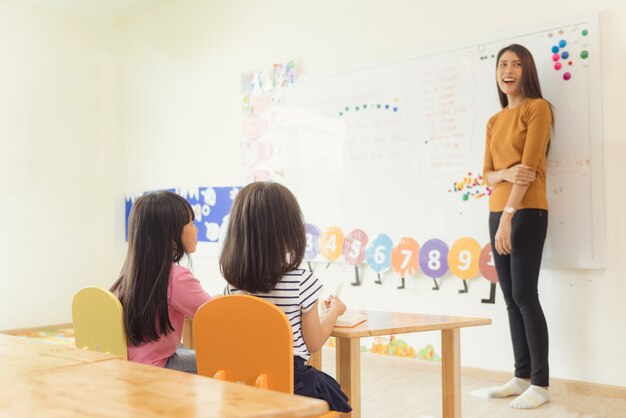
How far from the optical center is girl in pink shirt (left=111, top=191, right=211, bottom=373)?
1.79 meters

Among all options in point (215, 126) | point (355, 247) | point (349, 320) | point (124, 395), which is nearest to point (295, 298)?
point (349, 320)

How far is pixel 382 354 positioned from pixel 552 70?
1.73 meters

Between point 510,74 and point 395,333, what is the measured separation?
5.47 ft

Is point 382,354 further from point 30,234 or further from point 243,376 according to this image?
point 30,234

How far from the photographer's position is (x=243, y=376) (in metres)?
1.43

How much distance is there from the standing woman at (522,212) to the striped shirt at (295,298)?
4.61 feet

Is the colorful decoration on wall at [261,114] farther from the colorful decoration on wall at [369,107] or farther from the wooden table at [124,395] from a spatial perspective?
the wooden table at [124,395]

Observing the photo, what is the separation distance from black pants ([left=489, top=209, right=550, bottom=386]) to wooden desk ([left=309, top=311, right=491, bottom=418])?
85 centimetres

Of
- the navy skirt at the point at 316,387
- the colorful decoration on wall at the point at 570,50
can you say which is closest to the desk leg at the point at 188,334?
the navy skirt at the point at 316,387

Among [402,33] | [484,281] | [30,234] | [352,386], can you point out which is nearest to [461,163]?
[484,281]

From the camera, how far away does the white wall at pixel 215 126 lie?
112 inches

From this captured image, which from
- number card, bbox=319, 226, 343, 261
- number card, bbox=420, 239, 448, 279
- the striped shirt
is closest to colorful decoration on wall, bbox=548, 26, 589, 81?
number card, bbox=420, 239, 448, 279

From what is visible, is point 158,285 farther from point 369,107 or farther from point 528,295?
point 369,107

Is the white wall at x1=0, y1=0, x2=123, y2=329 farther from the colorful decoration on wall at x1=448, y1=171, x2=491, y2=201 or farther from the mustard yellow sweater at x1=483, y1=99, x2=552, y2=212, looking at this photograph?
the mustard yellow sweater at x1=483, y1=99, x2=552, y2=212
